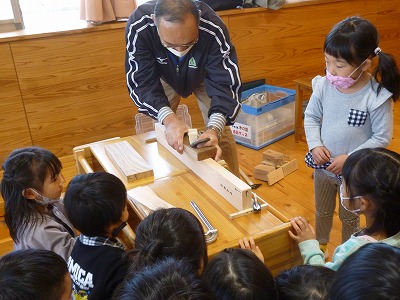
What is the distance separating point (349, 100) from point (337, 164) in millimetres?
245

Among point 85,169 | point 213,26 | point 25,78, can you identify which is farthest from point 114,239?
point 25,78

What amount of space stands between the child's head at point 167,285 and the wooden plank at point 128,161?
Answer: 86 cm

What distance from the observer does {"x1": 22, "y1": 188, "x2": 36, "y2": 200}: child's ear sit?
1487 millimetres

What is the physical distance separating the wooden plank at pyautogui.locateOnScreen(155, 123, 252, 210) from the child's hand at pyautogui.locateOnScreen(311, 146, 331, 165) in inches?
16.3

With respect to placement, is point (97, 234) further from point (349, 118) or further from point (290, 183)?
point (290, 183)

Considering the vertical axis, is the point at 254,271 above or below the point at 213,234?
above

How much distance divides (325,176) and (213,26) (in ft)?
2.67

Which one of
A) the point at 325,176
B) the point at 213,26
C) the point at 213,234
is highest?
the point at 213,26

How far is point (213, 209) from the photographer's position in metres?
1.44

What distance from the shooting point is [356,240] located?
1145 mm

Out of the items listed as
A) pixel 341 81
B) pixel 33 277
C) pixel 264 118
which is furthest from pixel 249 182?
pixel 33 277

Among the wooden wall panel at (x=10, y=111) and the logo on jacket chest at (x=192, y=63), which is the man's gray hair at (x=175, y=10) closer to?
the logo on jacket chest at (x=192, y=63)

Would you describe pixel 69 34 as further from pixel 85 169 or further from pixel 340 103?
pixel 340 103

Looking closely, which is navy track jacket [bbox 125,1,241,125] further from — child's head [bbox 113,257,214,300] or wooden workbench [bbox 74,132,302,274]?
child's head [bbox 113,257,214,300]
